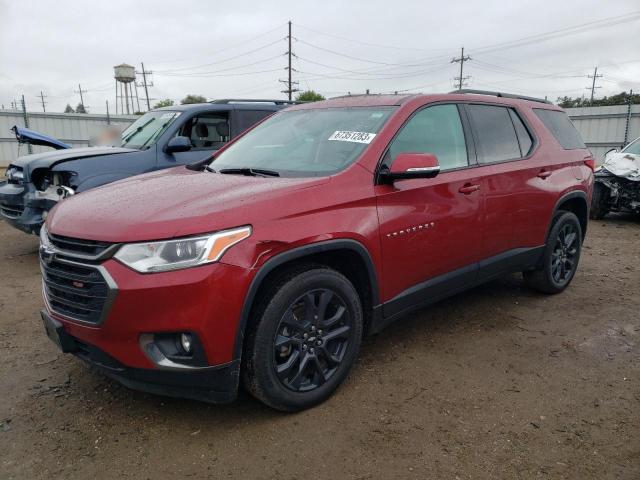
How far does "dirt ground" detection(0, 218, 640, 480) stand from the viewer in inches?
93.5

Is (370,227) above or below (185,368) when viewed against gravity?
above

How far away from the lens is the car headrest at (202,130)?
6.53m

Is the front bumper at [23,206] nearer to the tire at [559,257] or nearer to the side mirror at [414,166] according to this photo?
the side mirror at [414,166]

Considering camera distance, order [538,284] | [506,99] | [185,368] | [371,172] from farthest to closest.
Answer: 1. [538,284]
2. [506,99]
3. [371,172]
4. [185,368]

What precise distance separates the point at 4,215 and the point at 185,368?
4.82 meters

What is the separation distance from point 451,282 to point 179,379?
6.60ft

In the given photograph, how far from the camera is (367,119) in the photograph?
3340 millimetres

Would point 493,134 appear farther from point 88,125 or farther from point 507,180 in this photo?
point 88,125

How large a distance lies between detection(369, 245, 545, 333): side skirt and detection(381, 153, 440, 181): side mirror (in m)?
0.77

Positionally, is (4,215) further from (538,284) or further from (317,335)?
(538,284)

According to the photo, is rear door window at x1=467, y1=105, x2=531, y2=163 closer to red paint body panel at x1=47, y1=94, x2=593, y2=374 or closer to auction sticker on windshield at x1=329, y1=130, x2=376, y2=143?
red paint body panel at x1=47, y1=94, x2=593, y2=374

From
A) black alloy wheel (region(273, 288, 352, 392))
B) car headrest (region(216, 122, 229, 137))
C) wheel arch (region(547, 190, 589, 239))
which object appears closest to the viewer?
black alloy wheel (region(273, 288, 352, 392))

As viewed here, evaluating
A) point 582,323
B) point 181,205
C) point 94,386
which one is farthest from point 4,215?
point 582,323

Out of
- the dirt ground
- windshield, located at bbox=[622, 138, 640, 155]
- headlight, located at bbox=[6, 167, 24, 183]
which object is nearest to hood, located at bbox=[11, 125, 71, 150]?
headlight, located at bbox=[6, 167, 24, 183]
